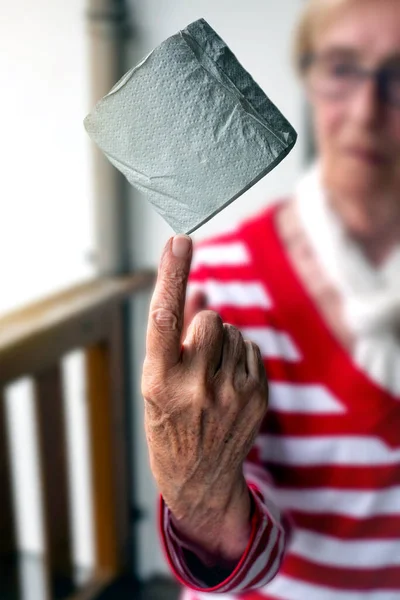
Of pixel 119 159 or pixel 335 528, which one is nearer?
pixel 119 159

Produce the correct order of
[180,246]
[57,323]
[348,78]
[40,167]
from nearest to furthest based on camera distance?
[180,246]
[348,78]
[57,323]
[40,167]

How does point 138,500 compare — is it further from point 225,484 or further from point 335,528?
point 225,484

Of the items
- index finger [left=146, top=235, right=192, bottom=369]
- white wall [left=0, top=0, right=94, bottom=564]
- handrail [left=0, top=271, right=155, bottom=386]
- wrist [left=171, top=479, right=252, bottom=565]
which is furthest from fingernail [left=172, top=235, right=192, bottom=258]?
white wall [left=0, top=0, right=94, bottom=564]

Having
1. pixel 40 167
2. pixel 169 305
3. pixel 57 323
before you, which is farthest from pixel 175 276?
pixel 40 167

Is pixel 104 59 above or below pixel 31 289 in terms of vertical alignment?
above

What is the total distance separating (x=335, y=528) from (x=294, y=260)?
0.94 feet

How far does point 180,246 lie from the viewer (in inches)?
11.8

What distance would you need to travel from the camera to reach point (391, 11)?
59 cm

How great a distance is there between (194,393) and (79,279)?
765 mm

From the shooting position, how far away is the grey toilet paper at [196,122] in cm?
31

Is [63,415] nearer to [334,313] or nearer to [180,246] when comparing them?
[334,313]

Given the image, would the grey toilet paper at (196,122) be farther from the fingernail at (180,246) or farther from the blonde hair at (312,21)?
the blonde hair at (312,21)

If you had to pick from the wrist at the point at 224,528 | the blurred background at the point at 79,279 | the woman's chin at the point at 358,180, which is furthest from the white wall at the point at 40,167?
the wrist at the point at 224,528

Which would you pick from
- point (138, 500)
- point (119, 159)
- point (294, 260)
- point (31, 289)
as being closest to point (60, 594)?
point (138, 500)
